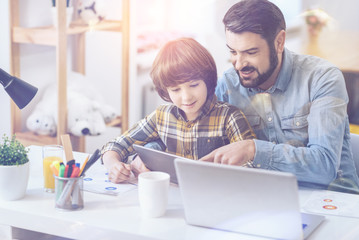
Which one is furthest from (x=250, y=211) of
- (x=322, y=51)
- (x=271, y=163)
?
(x=322, y=51)

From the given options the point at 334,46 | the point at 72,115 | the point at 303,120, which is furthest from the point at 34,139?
the point at 334,46

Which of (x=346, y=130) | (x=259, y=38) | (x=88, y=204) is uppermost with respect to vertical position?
(x=259, y=38)

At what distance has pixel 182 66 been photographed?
52.4 inches

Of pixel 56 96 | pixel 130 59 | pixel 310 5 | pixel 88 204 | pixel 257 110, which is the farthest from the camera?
pixel 310 5

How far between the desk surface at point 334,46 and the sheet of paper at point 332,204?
185cm

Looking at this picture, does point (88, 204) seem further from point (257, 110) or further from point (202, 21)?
point (202, 21)

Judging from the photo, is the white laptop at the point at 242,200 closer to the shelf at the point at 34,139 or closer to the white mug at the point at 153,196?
the white mug at the point at 153,196

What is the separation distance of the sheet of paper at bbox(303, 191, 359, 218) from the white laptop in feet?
0.34

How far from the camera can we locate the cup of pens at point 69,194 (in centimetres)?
100

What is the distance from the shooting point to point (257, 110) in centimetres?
142

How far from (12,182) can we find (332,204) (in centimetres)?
69

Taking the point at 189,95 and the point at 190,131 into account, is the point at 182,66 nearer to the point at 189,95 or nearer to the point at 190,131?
the point at 189,95

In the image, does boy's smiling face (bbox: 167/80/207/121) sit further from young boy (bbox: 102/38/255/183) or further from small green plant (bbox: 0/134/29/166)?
small green plant (bbox: 0/134/29/166)

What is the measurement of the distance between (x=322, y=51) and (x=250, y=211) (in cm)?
225
